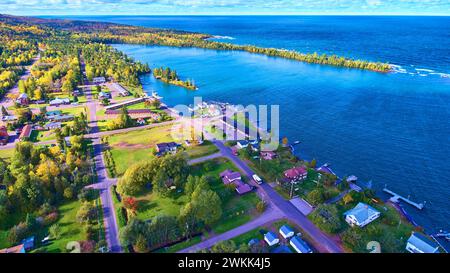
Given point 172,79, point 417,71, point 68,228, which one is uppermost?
point 417,71

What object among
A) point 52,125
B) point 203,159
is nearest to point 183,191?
point 203,159

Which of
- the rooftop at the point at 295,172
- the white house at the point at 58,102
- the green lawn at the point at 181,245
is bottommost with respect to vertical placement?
the green lawn at the point at 181,245

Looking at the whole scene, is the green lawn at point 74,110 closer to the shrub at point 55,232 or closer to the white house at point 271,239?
the shrub at point 55,232

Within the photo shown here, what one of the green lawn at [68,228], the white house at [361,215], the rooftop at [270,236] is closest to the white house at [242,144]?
the rooftop at [270,236]

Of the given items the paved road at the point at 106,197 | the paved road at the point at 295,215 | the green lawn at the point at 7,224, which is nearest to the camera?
the paved road at the point at 295,215

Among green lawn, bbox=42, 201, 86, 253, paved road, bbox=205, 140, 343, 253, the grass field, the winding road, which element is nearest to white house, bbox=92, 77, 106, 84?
the grass field

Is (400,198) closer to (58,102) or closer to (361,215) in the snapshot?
(361,215)
